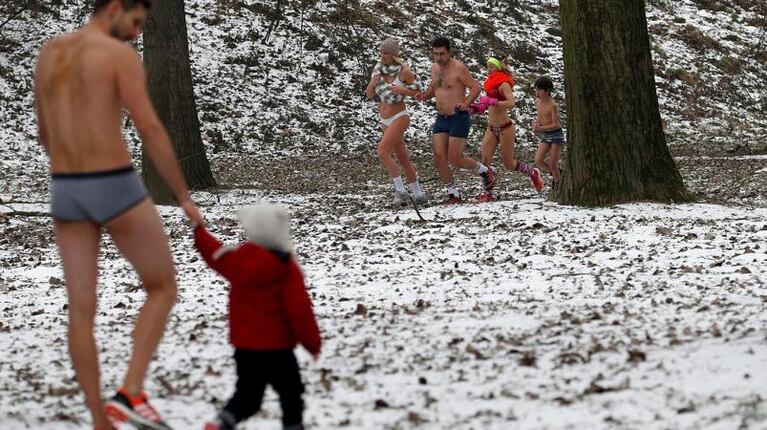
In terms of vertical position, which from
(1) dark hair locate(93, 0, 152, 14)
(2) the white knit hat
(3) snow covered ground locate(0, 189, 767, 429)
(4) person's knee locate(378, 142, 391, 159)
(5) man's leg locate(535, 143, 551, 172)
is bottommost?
(3) snow covered ground locate(0, 189, 767, 429)

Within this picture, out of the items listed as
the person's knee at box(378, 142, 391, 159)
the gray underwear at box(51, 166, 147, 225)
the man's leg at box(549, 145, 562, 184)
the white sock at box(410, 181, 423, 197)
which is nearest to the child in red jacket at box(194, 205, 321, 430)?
the gray underwear at box(51, 166, 147, 225)

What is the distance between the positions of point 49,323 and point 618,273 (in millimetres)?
4014

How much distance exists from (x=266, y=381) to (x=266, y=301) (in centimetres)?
34

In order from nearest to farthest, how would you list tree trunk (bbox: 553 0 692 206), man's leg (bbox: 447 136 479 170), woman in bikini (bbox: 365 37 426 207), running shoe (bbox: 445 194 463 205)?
tree trunk (bbox: 553 0 692 206) < woman in bikini (bbox: 365 37 426 207) < man's leg (bbox: 447 136 479 170) < running shoe (bbox: 445 194 463 205)

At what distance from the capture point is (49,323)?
736 centimetres

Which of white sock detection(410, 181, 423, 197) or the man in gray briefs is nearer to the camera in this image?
the man in gray briefs

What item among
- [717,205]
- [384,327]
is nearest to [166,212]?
[717,205]

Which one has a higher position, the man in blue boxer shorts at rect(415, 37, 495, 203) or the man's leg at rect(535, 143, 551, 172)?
the man in blue boxer shorts at rect(415, 37, 495, 203)

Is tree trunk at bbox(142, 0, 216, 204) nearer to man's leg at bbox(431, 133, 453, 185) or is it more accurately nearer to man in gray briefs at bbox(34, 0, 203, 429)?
man's leg at bbox(431, 133, 453, 185)

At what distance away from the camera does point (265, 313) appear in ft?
13.1

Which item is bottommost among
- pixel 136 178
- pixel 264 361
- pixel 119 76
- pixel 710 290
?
pixel 710 290

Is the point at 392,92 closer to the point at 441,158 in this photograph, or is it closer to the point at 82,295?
the point at 441,158

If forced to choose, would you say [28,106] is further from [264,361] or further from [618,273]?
[264,361]

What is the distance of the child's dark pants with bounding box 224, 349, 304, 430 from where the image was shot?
4.06 metres
